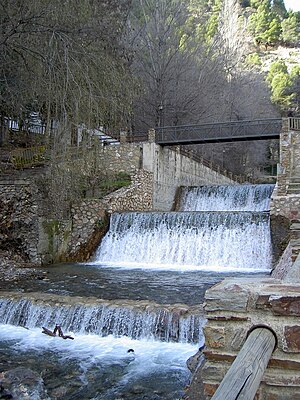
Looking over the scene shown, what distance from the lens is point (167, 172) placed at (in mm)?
19984

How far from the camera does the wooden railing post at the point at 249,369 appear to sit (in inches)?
62.2

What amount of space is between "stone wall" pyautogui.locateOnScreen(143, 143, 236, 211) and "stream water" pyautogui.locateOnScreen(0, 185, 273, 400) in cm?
464

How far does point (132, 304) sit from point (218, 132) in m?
14.6

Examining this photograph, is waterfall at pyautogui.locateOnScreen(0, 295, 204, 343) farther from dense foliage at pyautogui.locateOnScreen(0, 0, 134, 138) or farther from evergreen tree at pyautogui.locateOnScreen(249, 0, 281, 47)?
evergreen tree at pyautogui.locateOnScreen(249, 0, 281, 47)

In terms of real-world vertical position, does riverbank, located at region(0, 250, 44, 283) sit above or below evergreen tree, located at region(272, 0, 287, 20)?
below

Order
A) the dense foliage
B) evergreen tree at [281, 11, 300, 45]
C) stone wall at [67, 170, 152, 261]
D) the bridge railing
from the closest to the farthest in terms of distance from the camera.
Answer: the dense foliage → stone wall at [67, 170, 152, 261] → the bridge railing → evergreen tree at [281, 11, 300, 45]

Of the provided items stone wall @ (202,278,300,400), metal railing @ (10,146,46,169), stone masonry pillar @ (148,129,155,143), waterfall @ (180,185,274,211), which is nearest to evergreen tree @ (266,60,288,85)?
waterfall @ (180,185,274,211)

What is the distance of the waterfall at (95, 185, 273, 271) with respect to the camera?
1274 centimetres

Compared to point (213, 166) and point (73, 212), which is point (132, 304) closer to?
point (73, 212)

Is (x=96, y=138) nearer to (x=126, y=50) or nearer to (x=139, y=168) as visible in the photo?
(x=126, y=50)

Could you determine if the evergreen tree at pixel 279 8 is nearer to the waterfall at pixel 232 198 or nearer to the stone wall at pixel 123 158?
the waterfall at pixel 232 198

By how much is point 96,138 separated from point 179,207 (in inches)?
431

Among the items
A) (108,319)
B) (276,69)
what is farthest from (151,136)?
(276,69)

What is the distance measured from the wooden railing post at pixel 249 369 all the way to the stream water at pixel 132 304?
9.69 feet
